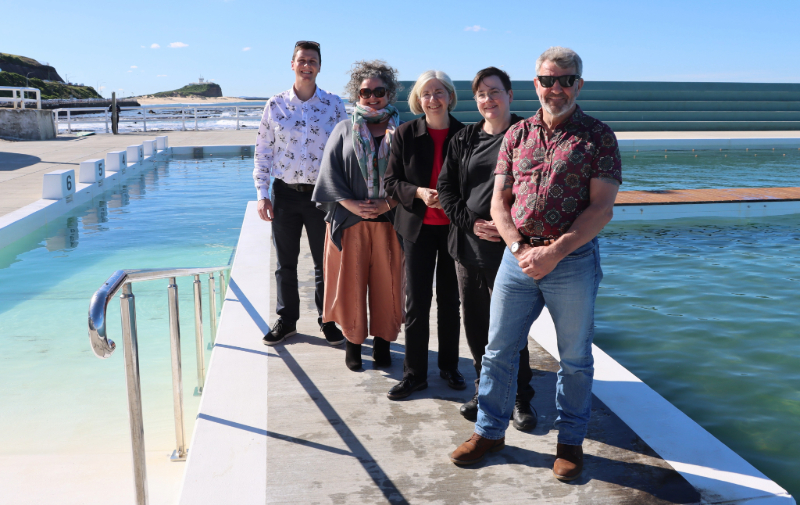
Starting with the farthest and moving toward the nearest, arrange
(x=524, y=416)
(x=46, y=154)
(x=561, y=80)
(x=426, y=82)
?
(x=46, y=154) < (x=426, y=82) < (x=524, y=416) < (x=561, y=80)

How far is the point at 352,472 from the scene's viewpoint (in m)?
2.22

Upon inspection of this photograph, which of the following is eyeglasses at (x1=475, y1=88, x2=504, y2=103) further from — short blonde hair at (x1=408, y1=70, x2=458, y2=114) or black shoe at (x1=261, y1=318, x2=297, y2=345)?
black shoe at (x1=261, y1=318, x2=297, y2=345)

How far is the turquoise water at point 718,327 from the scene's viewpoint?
328 cm

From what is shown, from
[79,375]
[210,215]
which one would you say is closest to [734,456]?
[79,375]

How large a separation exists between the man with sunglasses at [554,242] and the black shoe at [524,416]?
0.64 ft

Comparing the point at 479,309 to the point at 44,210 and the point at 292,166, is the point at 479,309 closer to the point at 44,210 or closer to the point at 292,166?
the point at 292,166

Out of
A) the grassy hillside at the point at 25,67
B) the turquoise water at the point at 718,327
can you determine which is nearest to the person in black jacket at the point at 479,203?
the turquoise water at the point at 718,327

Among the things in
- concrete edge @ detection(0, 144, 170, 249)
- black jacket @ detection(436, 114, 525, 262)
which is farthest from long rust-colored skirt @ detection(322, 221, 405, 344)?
concrete edge @ detection(0, 144, 170, 249)

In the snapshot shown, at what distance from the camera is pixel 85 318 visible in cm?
524

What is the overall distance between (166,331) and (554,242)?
4022 mm

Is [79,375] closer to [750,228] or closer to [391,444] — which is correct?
[391,444]

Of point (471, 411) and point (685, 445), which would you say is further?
point (471, 411)

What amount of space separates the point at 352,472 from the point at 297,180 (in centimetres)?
178

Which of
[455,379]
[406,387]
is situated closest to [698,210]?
[455,379]
